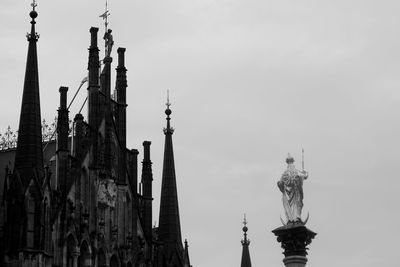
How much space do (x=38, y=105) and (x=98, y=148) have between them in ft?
20.5

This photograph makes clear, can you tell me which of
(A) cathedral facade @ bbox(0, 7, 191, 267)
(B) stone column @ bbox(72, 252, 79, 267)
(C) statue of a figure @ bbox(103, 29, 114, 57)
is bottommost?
(B) stone column @ bbox(72, 252, 79, 267)

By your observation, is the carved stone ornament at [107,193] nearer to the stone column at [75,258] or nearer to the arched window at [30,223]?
the stone column at [75,258]

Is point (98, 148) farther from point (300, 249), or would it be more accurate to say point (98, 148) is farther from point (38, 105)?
point (300, 249)

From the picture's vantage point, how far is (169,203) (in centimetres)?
6994

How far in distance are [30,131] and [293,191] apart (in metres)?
17.2

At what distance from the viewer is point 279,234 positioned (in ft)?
148

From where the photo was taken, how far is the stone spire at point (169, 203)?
68.4 metres

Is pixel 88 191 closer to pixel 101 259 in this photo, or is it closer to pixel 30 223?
pixel 101 259

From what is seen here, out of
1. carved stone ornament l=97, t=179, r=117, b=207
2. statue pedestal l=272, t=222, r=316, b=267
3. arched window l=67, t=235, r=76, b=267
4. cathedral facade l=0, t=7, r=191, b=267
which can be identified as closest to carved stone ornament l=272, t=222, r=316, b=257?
statue pedestal l=272, t=222, r=316, b=267

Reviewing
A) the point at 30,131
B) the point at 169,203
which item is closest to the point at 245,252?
the point at 169,203

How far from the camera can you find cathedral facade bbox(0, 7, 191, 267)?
5650 cm

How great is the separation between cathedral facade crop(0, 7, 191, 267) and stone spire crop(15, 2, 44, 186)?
5cm

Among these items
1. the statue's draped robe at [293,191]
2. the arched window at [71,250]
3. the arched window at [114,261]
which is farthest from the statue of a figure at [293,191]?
the arched window at [114,261]

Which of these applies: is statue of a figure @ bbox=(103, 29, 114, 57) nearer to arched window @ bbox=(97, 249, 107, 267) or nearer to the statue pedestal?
arched window @ bbox=(97, 249, 107, 267)
